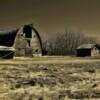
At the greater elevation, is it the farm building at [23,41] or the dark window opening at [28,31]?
the dark window opening at [28,31]

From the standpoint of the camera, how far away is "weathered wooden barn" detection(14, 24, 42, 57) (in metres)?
56.9

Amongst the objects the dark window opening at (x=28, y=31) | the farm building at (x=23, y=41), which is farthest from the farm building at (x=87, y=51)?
the dark window opening at (x=28, y=31)

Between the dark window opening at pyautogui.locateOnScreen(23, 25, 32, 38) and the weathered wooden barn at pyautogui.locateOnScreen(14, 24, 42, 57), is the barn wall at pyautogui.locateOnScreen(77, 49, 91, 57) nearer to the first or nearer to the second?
the weathered wooden barn at pyautogui.locateOnScreen(14, 24, 42, 57)

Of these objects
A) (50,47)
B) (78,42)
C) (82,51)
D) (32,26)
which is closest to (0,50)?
(32,26)

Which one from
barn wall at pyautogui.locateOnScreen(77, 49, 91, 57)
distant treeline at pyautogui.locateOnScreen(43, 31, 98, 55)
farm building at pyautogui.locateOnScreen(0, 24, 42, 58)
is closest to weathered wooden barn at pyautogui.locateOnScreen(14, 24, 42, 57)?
farm building at pyautogui.locateOnScreen(0, 24, 42, 58)

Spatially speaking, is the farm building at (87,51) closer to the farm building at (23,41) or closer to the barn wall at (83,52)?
the barn wall at (83,52)

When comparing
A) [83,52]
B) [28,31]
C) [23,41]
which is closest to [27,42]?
[23,41]

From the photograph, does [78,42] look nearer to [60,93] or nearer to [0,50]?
[0,50]

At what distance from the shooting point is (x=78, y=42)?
14600 cm

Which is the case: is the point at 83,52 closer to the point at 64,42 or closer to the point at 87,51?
the point at 87,51

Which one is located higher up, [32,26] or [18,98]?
[32,26]

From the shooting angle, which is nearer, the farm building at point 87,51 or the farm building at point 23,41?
the farm building at point 23,41

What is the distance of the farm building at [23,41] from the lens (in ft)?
182

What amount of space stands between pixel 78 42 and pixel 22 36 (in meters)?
89.8
